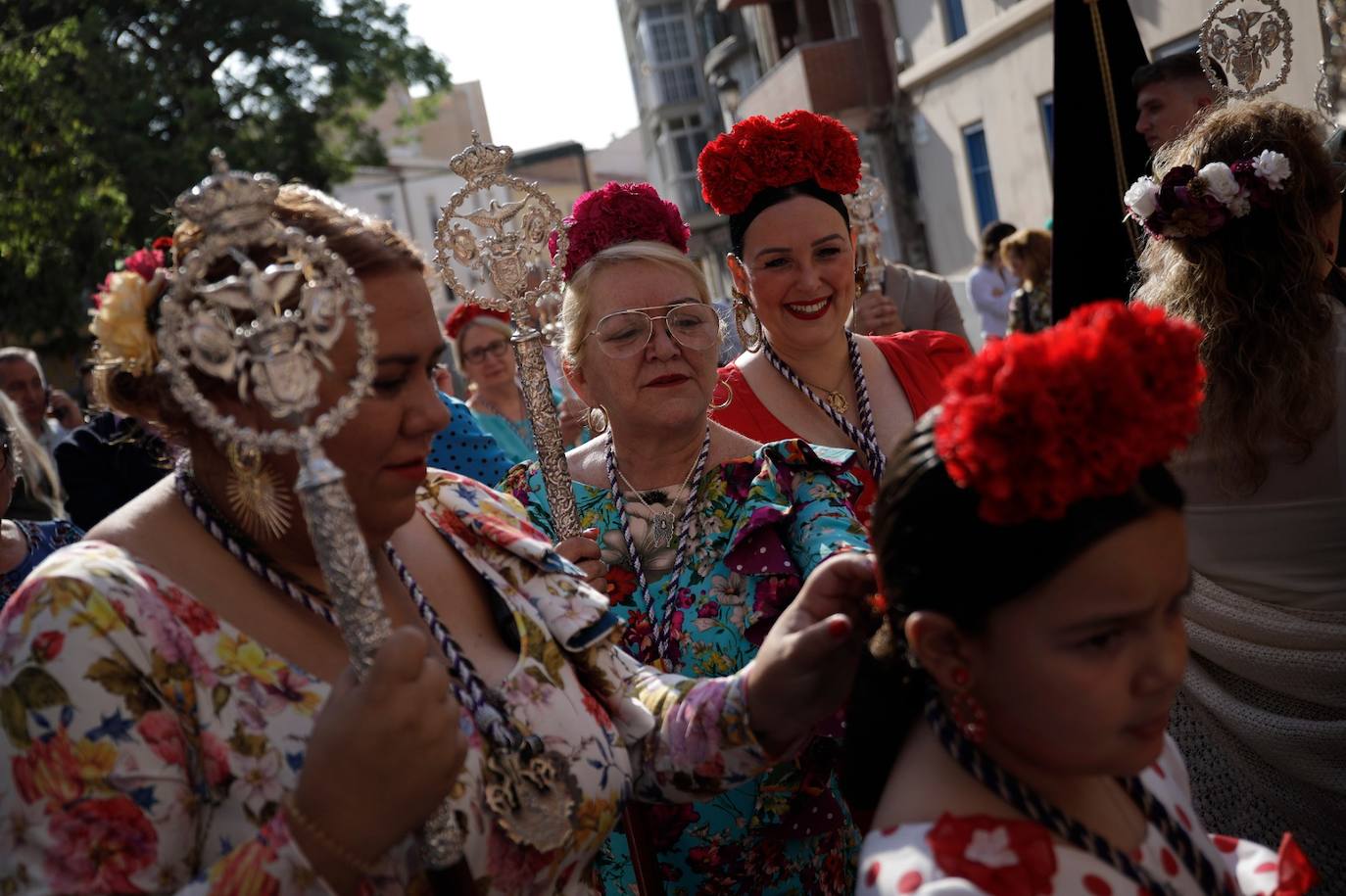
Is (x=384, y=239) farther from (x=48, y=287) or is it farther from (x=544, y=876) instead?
(x=48, y=287)

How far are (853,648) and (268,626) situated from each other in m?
0.87

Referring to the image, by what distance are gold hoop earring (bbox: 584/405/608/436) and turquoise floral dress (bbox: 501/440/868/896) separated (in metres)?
0.61

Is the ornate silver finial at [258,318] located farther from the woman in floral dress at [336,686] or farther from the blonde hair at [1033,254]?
the blonde hair at [1033,254]

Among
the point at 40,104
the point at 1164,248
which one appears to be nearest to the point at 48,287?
the point at 40,104

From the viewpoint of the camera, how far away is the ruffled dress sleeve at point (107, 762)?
1.67 metres

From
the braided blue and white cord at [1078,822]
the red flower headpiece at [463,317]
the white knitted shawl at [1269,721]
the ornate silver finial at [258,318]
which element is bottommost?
the white knitted shawl at [1269,721]

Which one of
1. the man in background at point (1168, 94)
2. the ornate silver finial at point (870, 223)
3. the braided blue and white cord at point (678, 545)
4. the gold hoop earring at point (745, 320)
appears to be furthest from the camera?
the ornate silver finial at point (870, 223)

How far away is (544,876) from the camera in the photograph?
209 centimetres

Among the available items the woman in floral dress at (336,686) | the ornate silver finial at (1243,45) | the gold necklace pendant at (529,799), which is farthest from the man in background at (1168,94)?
the gold necklace pendant at (529,799)

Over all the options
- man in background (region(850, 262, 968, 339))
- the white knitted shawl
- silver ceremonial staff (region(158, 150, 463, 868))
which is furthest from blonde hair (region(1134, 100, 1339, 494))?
man in background (region(850, 262, 968, 339))

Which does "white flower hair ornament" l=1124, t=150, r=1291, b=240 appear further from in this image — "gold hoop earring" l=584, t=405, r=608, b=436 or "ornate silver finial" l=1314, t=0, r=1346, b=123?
"gold hoop earring" l=584, t=405, r=608, b=436

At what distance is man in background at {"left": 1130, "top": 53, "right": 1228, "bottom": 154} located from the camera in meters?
4.80

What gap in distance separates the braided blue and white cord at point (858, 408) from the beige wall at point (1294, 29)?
19.2 feet

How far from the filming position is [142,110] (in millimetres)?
22203
